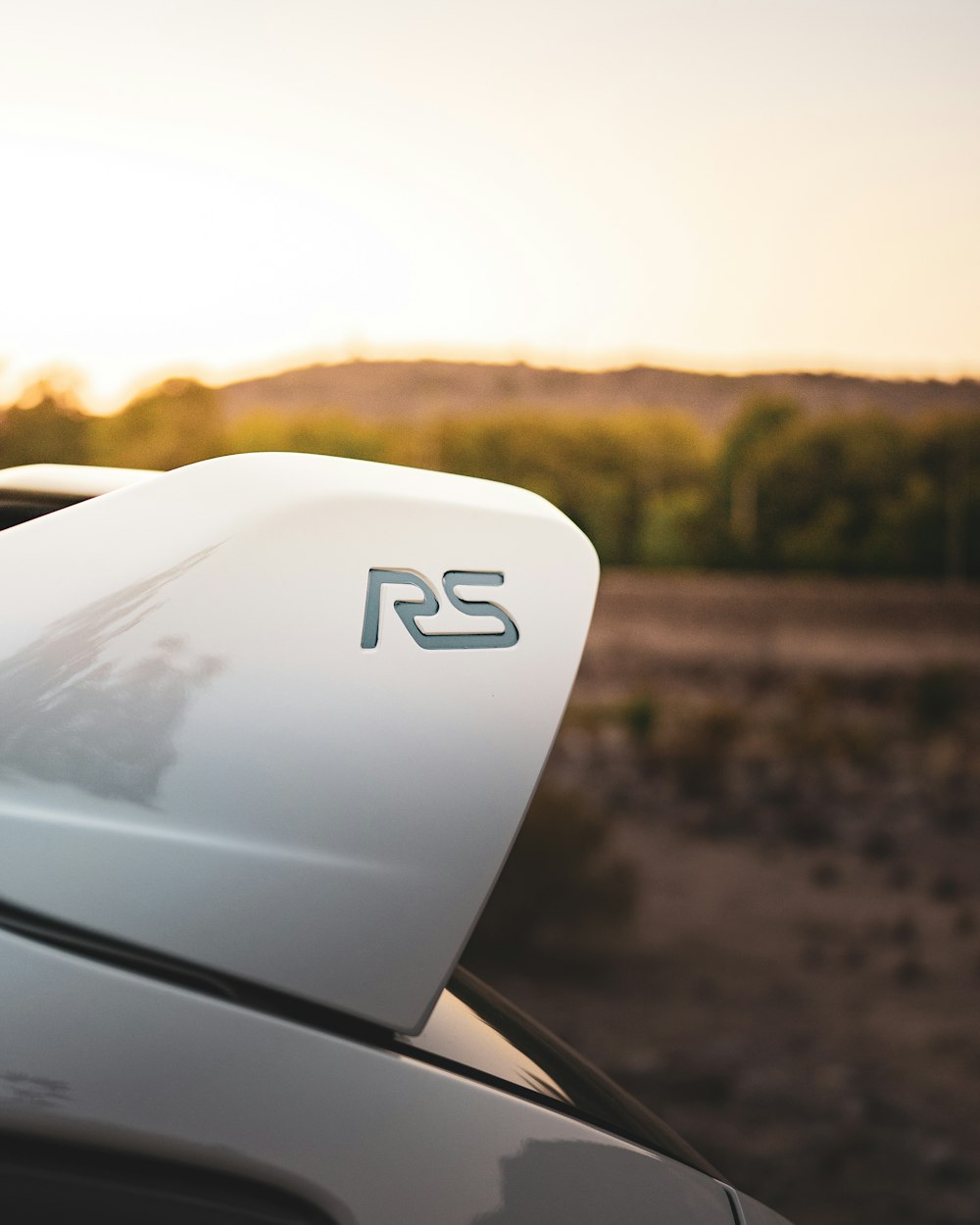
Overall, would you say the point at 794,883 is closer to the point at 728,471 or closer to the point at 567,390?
the point at 728,471

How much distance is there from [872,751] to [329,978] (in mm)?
14142

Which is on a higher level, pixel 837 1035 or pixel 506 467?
pixel 506 467

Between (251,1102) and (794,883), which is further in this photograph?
(794,883)

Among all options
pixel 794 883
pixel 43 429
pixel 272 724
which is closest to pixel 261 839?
pixel 272 724

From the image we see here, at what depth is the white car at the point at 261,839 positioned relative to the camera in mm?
518

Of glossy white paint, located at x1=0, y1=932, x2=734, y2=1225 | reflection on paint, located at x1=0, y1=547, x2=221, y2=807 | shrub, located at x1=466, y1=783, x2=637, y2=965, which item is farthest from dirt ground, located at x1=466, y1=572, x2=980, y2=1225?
reflection on paint, located at x1=0, y1=547, x2=221, y2=807

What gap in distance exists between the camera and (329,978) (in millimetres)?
550

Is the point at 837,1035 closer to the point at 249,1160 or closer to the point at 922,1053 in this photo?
the point at 922,1053

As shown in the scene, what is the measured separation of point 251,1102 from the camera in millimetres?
532

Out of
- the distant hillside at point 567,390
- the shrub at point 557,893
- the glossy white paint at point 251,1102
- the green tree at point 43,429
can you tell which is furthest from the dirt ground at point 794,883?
the green tree at point 43,429

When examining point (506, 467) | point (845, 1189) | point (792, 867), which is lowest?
point (792, 867)

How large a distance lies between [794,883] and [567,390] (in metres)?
7.39

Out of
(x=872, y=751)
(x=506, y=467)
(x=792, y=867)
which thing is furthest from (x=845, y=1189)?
(x=506, y=467)

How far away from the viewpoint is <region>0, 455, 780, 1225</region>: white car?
518 millimetres
